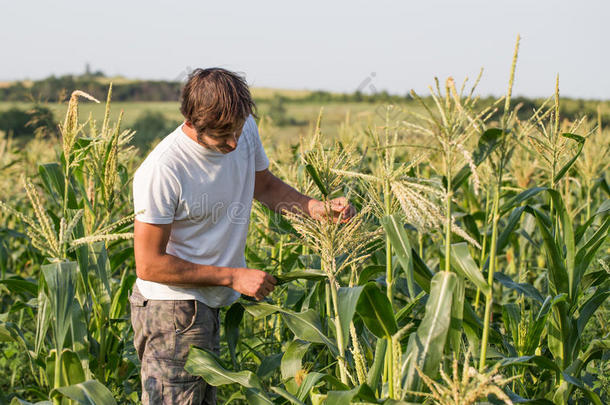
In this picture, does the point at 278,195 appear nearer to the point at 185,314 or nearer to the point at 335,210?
the point at 335,210

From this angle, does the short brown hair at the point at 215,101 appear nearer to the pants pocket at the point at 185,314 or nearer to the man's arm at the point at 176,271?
the man's arm at the point at 176,271

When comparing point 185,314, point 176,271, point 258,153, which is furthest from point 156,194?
point 258,153

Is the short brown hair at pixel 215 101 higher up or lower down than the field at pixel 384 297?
higher up

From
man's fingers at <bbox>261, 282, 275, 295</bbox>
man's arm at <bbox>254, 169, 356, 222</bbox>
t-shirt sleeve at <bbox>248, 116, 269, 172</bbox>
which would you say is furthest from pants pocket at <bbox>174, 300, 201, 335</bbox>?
t-shirt sleeve at <bbox>248, 116, 269, 172</bbox>

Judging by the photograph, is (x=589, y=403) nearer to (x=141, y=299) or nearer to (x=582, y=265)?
(x=582, y=265)

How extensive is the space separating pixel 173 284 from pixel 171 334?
0.94 feet

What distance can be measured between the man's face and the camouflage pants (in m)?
0.80

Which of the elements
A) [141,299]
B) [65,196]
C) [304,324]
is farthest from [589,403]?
[65,196]

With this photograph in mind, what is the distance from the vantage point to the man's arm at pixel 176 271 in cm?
271

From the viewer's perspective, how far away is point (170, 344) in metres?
2.94

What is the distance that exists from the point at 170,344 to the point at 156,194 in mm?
790

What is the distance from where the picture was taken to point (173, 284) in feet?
9.27

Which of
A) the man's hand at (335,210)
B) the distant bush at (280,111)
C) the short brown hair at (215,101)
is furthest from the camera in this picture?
the distant bush at (280,111)

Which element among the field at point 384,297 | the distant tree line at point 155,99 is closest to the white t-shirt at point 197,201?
the field at point 384,297
